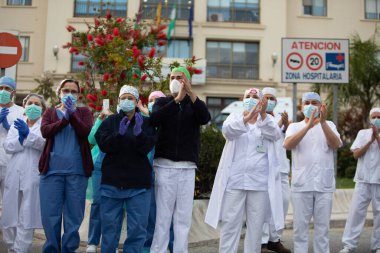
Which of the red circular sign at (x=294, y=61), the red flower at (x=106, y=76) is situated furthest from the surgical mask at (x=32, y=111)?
the red circular sign at (x=294, y=61)

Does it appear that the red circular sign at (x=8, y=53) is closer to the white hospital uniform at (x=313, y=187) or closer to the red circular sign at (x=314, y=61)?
the white hospital uniform at (x=313, y=187)

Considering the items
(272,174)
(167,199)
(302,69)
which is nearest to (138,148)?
(167,199)

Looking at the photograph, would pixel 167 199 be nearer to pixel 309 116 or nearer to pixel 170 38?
pixel 309 116

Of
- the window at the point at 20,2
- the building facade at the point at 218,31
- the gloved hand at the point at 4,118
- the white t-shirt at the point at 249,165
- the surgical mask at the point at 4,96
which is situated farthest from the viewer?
the window at the point at 20,2

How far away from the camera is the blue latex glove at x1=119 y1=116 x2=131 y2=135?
5.30m

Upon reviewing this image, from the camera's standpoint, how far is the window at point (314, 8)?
29.8m

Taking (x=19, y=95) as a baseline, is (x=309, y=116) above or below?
below

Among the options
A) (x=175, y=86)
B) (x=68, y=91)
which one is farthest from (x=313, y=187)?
(x=68, y=91)

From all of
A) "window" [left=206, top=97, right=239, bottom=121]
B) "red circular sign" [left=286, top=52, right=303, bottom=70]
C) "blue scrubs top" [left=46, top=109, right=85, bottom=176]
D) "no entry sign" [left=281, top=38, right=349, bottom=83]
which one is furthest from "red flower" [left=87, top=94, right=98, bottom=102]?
"window" [left=206, top=97, right=239, bottom=121]

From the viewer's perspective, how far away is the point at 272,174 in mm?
5727

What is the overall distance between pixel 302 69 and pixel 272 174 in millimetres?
5595

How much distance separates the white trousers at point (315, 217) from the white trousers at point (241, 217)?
0.81 meters

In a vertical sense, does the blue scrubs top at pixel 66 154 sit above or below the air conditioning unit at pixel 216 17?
below

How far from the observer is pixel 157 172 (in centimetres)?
557
